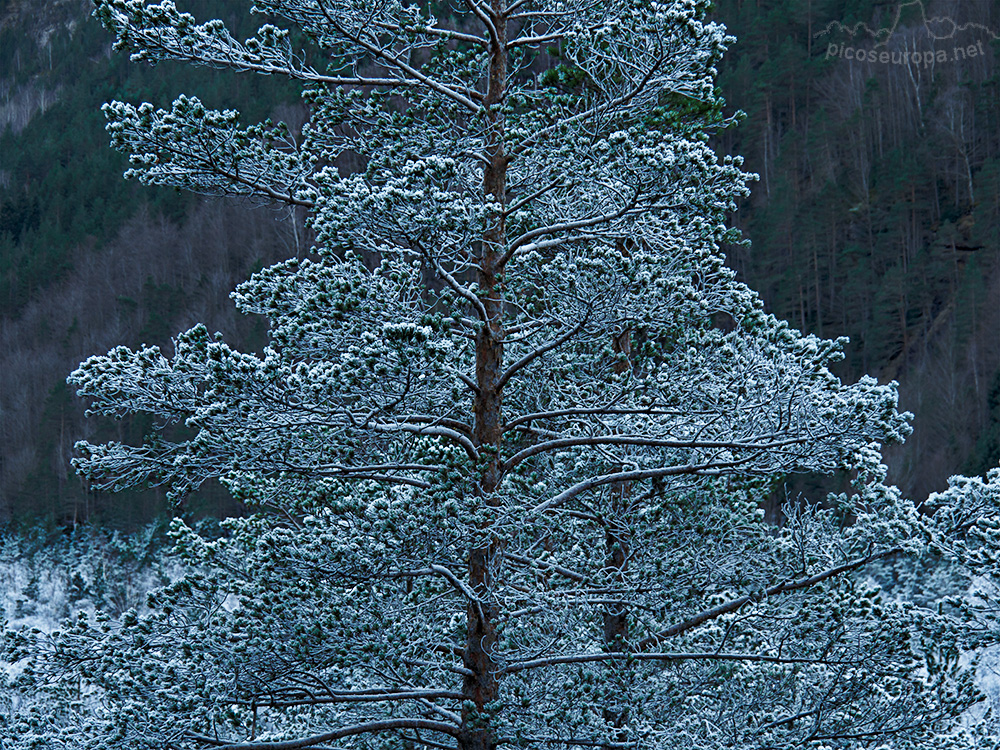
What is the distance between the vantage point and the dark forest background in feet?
113

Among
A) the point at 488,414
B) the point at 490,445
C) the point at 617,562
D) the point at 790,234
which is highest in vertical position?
the point at 790,234

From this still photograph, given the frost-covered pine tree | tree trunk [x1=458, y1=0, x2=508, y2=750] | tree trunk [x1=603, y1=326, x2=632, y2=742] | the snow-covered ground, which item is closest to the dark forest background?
the snow-covered ground

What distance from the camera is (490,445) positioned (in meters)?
6.01

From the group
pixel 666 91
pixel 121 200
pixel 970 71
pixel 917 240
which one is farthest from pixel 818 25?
pixel 666 91

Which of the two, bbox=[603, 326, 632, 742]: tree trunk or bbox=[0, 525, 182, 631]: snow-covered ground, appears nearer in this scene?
bbox=[603, 326, 632, 742]: tree trunk

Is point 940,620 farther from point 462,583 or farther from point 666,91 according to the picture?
point 666,91

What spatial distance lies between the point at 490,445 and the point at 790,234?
130 ft

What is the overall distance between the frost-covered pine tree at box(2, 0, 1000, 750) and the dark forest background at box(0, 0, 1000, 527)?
19.5 meters

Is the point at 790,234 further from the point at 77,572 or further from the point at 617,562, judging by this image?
the point at 617,562

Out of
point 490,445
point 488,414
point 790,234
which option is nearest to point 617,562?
point 488,414

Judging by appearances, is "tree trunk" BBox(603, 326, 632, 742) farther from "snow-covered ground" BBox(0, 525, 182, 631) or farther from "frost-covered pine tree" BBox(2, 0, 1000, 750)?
"snow-covered ground" BBox(0, 525, 182, 631)

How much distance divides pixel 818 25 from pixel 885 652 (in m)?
57.2

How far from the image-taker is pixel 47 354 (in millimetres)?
55188

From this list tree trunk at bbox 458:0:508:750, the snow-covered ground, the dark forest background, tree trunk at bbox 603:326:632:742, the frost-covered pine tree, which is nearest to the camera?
the frost-covered pine tree
